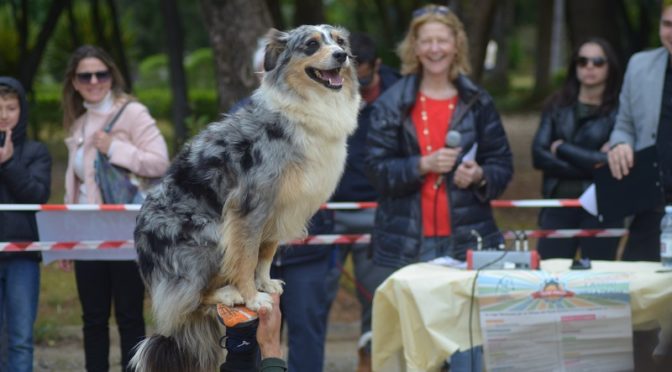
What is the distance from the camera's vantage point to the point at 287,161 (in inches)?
166

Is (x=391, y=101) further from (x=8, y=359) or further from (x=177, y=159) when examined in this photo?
(x=8, y=359)

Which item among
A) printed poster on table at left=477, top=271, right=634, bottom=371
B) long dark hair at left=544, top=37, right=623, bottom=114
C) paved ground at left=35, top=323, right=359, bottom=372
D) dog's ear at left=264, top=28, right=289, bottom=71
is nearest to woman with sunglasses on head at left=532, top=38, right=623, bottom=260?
long dark hair at left=544, top=37, right=623, bottom=114

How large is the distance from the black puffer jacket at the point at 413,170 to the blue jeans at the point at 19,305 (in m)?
2.17

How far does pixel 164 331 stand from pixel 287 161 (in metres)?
0.92

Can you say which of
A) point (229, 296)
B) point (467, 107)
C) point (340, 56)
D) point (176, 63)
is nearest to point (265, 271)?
point (229, 296)

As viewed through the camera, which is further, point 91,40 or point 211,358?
point 91,40

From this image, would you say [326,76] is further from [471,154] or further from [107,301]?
[107,301]

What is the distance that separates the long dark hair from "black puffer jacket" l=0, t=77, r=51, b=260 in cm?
359

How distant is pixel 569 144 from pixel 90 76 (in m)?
3.31

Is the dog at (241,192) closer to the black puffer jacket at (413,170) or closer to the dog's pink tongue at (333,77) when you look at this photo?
the dog's pink tongue at (333,77)

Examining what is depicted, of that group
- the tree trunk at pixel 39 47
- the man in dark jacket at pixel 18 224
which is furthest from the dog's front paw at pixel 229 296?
the tree trunk at pixel 39 47

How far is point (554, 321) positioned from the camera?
5.35 meters

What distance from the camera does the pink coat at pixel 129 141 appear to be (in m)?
6.36

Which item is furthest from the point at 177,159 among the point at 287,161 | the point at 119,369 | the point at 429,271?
the point at 119,369
